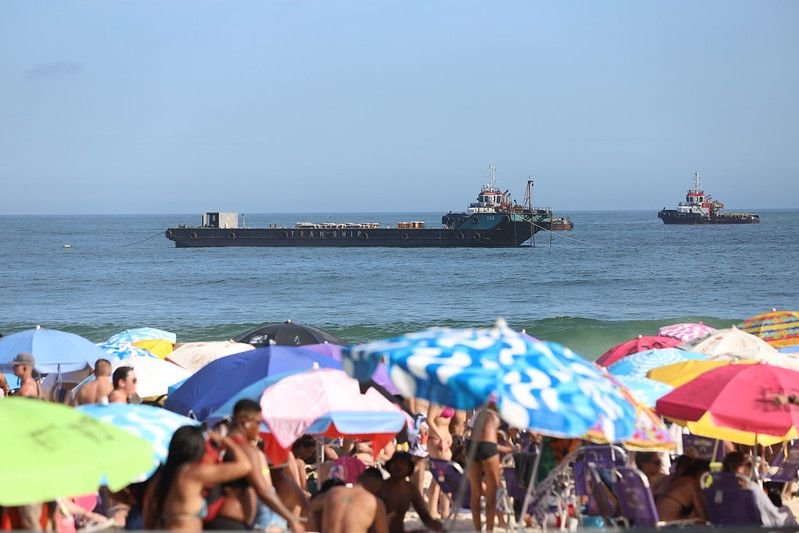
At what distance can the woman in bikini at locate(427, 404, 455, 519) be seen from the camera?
8.64 m

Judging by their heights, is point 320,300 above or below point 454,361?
below

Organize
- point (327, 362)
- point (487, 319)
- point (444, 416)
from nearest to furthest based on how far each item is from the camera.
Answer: point (327, 362) → point (444, 416) → point (487, 319)

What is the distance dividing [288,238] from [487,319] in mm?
44527

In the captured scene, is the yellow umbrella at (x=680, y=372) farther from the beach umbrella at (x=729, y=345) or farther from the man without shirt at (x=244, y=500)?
the man without shirt at (x=244, y=500)

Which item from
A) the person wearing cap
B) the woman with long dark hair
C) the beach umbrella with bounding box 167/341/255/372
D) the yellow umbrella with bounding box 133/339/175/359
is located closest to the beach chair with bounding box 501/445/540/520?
the woman with long dark hair

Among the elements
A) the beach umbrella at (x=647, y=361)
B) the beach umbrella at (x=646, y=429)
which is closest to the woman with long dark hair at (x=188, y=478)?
the beach umbrella at (x=646, y=429)

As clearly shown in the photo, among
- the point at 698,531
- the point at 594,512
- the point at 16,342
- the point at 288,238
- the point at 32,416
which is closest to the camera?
the point at 698,531

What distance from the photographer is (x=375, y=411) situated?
7164 millimetres

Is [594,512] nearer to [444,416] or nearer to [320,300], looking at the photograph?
[444,416]

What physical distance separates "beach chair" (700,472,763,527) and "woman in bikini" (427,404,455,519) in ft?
7.19

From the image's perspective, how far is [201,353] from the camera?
12352mm

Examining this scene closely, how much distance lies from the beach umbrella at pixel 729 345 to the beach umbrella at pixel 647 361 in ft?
3.94

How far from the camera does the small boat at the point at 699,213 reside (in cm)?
13588

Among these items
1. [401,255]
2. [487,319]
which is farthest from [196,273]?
[487,319]
